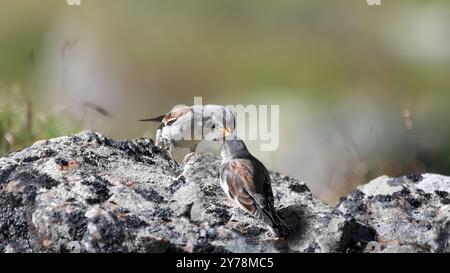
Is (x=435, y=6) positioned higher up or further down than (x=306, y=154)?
higher up

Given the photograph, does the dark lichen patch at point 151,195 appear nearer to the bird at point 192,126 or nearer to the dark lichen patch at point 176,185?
the dark lichen patch at point 176,185

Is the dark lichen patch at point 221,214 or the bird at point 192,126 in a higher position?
the bird at point 192,126

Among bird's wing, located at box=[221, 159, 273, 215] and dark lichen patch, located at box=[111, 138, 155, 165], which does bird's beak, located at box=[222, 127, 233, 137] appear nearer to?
dark lichen patch, located at box=[111, 138, 155, 165]

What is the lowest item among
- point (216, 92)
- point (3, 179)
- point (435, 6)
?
point (3, 179)

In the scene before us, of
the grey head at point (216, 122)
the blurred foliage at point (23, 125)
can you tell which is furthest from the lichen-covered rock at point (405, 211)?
the blurred foliage at point (23, 125)

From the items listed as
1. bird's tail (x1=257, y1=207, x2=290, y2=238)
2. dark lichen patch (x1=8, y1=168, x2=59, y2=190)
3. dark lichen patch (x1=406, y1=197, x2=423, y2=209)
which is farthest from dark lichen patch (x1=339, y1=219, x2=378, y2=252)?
dark lichen patch (x1=8, y1=168, x2=59, y2=190)

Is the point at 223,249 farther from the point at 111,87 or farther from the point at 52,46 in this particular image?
the point at 52,46
